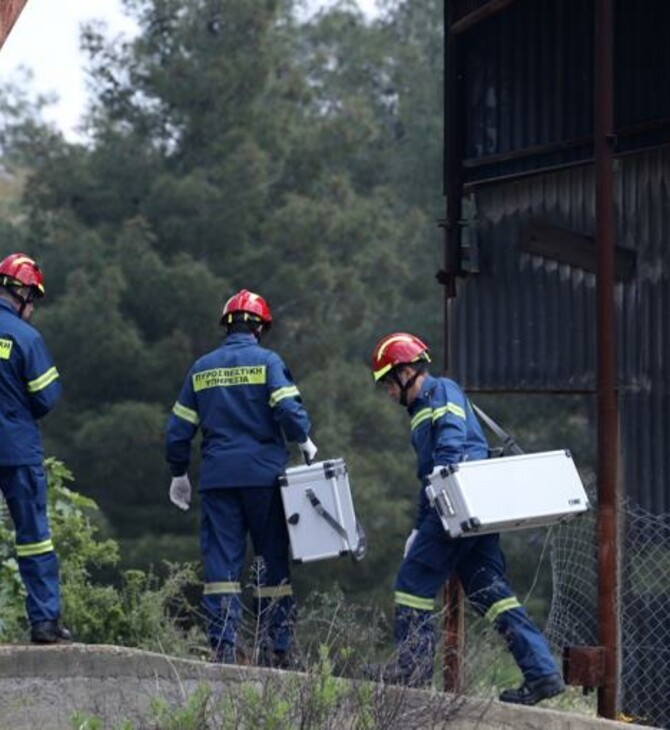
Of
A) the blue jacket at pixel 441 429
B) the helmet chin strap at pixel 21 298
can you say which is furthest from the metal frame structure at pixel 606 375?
the helmet chin strap at pixel 21 298

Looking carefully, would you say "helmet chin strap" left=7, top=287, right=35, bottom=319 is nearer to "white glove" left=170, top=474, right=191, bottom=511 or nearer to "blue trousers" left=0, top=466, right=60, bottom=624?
"blue trousers" left=0, top=466, right=60, bottom=624

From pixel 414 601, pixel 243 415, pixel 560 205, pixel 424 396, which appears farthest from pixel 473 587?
pixel 560 205

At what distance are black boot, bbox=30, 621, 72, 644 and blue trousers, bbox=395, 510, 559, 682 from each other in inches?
64.1

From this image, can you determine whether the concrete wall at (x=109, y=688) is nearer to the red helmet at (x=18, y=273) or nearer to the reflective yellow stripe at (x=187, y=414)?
the reflective yellow stripe at (x=187, y=414)

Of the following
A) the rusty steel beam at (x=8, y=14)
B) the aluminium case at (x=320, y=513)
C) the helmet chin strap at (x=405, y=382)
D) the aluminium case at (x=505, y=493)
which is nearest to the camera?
the rusty steel beam at (x=8, y=14)

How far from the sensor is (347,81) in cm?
4494

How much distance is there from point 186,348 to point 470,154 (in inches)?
702

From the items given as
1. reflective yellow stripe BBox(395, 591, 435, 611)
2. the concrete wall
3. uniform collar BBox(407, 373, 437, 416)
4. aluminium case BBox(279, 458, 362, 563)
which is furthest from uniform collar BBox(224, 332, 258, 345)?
the concrete wall

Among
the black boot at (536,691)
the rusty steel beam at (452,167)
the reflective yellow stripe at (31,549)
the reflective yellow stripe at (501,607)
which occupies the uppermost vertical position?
the rusty steel beam at (452,167)

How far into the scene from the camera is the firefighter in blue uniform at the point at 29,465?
938 centimetres

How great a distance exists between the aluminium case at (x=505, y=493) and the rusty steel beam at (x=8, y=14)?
2.86m

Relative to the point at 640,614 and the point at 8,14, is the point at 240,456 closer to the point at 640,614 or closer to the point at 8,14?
the point at 640,614

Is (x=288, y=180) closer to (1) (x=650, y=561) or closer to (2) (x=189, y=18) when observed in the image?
(2) (x=189, y=18)

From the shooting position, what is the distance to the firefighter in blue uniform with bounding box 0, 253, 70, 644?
9375 millimetres
